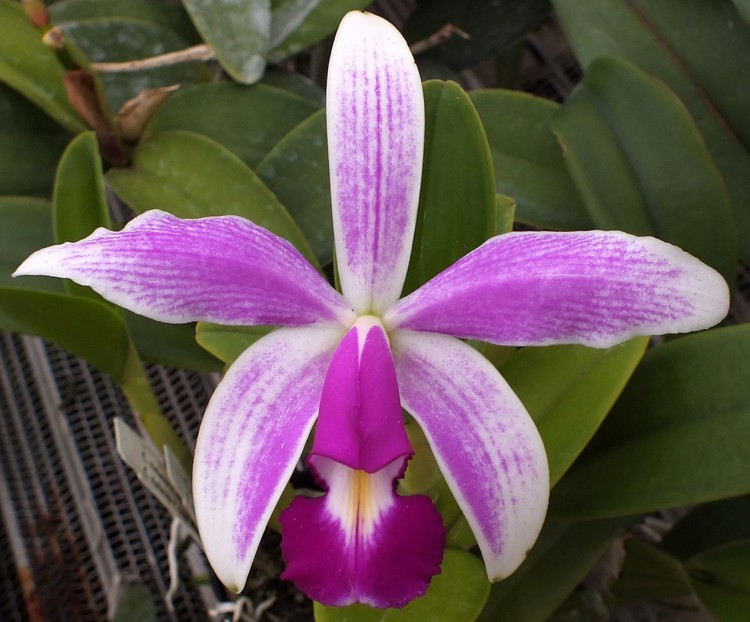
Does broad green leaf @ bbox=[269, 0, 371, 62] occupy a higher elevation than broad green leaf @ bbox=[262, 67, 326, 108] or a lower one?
higher

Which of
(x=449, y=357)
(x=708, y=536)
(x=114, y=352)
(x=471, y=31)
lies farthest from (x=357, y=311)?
(x=471, y=31)

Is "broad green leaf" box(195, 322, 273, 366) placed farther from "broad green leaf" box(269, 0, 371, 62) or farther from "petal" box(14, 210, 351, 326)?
"broad green leaf" box(269, 0, 371, 62)

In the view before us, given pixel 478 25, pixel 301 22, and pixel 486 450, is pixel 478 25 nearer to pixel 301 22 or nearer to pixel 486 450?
pixel 301 22

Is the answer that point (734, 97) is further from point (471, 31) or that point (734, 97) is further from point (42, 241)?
point (42, 241)

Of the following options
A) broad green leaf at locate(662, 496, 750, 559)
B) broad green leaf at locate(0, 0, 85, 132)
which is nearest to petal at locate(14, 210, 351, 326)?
broad green leaf at locate(0, 0, 85, 132)

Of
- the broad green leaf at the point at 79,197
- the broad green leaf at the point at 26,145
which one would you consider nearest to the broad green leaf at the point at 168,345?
the broad green leaf at the point at 79,197

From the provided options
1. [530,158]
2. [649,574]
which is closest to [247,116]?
[530,158]

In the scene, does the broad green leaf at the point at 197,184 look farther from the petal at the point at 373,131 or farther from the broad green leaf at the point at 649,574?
the broad green leaf at the point at 649,574

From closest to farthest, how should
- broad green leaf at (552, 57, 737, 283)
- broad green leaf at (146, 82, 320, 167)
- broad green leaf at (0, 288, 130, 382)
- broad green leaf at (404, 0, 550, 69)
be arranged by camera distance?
broad green leaf at (0, 288, 130, 382) < broad green leaf at (552, 57, 737, 283) < broad green leaf at (146, 82, 320, 167) < broad green leaf at (404, 0, 550, 69)
